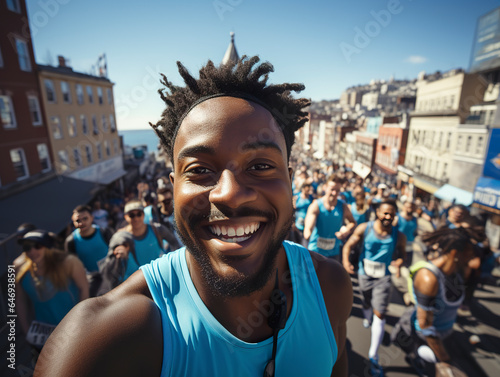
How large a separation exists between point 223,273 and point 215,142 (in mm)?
586

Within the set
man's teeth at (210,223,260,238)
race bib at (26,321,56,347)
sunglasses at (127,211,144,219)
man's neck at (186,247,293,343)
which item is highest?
man's teeth at (210,223,260,238)

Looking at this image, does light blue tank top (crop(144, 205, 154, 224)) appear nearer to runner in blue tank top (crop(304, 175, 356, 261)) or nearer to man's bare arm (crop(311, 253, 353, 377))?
runner in blue tank top (crop(304, 175, 356, 261))

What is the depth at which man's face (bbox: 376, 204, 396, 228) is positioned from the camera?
3.95m

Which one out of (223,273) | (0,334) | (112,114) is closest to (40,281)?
(0,334)

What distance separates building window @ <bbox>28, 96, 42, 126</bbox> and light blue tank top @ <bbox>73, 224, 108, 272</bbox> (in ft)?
46.7

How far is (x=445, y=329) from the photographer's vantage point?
3.01 meters

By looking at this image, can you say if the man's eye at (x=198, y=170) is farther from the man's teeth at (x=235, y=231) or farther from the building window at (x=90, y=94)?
the building window at (x=90, y=94)

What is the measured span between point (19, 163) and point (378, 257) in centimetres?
1640

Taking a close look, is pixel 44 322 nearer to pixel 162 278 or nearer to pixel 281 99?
pixel 162 278

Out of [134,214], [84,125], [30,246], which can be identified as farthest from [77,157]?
[30,246]

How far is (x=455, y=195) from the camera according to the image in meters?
17.9

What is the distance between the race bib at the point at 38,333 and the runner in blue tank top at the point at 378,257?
165 inches

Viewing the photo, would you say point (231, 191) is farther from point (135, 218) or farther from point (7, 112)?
point (7, 112)

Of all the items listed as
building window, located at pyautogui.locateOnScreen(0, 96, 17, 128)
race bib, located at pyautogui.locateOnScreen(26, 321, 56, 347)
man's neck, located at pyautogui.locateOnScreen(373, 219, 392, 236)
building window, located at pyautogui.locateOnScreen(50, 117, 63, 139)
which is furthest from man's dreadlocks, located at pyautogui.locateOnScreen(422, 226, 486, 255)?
building window, located at pyautogui.locateOnScreen(50, 117, 63, 139)
